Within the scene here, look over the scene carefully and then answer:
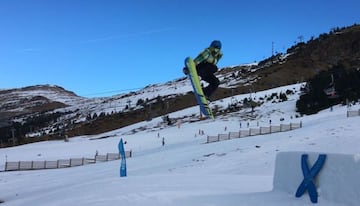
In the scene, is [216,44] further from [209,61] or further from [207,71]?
[207,71]

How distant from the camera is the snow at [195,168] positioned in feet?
25.3

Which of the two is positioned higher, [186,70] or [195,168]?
[186,70]

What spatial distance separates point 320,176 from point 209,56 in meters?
3.39

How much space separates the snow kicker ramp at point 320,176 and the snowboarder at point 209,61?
7.92ft

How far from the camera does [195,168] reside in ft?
85.4

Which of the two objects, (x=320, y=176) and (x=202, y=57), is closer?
(x=320, y=176)

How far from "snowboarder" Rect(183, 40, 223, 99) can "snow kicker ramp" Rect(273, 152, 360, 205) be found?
95.0 inches

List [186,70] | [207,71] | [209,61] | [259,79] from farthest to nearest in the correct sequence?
[259,79] → [186,70] → [207,71] → [209,61]

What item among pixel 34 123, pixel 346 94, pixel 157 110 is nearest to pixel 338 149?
pixel 346 94

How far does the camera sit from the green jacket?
8.55m

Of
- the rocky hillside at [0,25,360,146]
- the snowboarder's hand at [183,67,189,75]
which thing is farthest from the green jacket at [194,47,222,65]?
the rocky hillside at [0,25,360,146]

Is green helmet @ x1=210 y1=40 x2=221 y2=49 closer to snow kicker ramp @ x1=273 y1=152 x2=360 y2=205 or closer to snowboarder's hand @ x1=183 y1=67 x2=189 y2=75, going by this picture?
snowboarder's hand @ x1=183 y1=67 x2=189 y2=75

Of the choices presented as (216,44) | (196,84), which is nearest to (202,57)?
(216,44)

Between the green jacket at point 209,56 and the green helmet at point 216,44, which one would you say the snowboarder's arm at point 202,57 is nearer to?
the green jacket at point 209,56
